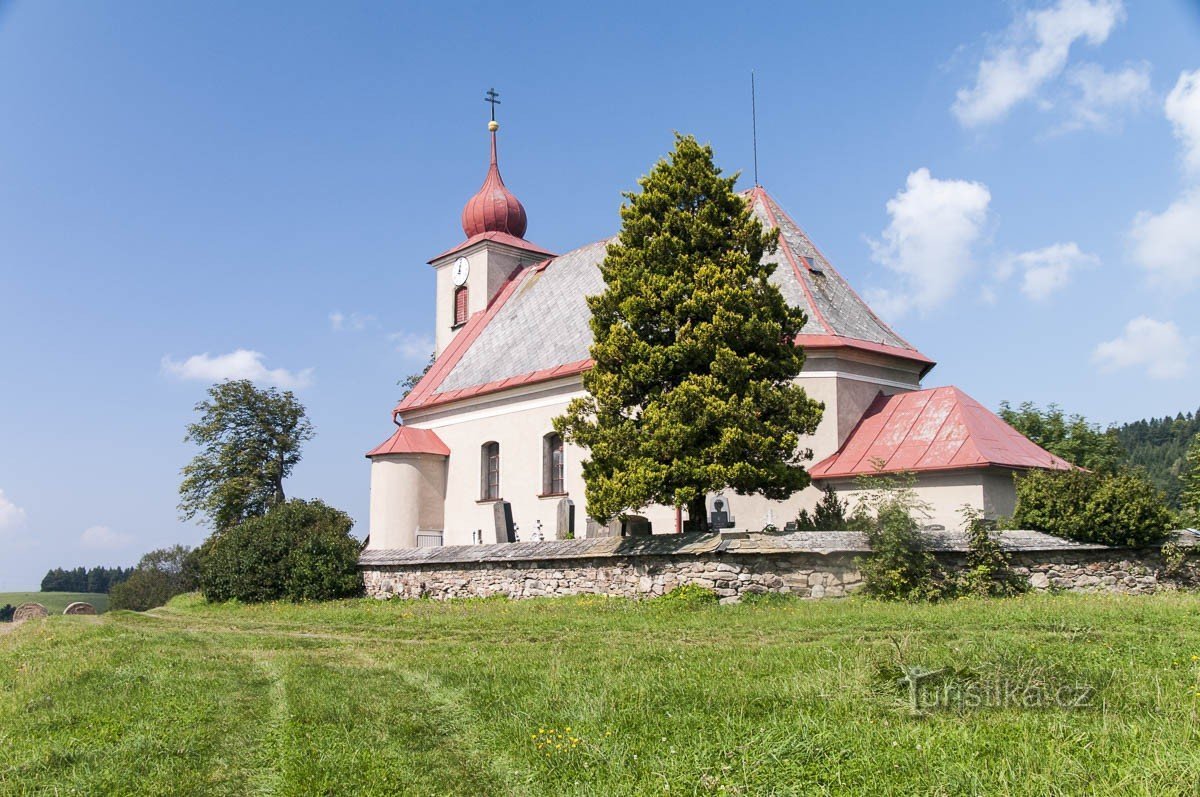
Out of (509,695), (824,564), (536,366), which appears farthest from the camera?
(536,366)

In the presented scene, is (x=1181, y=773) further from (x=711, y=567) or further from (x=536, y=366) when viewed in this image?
(x=536, y=366)

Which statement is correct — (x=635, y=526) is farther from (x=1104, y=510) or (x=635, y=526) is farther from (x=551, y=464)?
(x=551, y=464)

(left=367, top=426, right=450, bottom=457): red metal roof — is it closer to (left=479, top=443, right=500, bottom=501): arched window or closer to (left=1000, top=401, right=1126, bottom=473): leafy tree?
(left=479, top=443, right=500, bottom=501): arched window

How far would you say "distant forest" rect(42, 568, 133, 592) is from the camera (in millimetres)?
110375

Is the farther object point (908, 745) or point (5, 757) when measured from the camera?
point (5, 757)

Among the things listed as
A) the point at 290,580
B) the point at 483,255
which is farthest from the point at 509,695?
the point at 483,255

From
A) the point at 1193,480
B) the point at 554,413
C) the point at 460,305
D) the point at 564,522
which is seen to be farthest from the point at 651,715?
the point at 460,305

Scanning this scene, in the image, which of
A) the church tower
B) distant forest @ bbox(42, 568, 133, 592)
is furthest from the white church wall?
distant forest @ bbox(42, 568, 133, 592)

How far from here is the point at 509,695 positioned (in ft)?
29.5

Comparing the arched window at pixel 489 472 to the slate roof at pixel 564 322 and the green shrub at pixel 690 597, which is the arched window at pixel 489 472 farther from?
the green shrub at pixel 690 597

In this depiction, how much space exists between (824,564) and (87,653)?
1144 centimetres

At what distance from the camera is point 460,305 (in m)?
42.0

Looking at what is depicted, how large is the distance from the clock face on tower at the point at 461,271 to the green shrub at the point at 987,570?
90.9ft

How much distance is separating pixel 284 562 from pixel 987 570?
17114 millimetres
